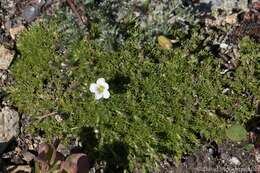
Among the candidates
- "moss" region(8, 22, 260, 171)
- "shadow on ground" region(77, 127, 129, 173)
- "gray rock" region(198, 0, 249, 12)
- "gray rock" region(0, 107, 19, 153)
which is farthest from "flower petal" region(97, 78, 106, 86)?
"gray rock" region(198, 0, 249, 12)

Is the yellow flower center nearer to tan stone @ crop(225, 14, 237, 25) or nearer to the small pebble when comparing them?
the small pebble

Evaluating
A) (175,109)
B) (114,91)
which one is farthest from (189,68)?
(114,91)

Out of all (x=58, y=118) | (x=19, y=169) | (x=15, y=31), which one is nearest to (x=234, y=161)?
(x=58, y=118)

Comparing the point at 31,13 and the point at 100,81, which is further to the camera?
the point at 31,13

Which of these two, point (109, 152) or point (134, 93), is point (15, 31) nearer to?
point (134, 93)

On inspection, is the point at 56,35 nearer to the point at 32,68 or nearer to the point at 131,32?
the point at 32,68

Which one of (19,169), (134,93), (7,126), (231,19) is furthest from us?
(231,19)
